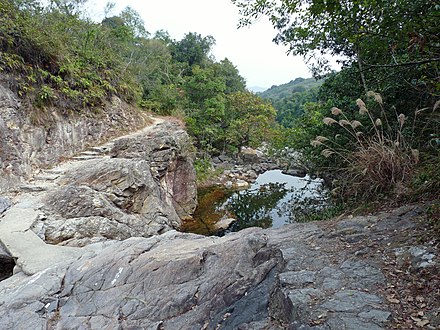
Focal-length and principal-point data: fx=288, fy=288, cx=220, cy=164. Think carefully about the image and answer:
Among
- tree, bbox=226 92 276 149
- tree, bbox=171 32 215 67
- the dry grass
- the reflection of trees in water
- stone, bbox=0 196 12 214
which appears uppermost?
tree, bbox=171 32 215 67

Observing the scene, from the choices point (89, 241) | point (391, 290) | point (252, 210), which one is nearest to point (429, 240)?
point (391, 290)

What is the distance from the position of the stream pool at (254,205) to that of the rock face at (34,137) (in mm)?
3846

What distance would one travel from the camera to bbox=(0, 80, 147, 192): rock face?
5566 millimetres

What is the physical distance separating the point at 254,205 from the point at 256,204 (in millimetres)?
131

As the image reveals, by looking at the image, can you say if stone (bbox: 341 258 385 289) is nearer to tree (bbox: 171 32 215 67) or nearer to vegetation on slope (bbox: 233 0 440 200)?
vegetation on slope (bbox: 233 0 440 200)

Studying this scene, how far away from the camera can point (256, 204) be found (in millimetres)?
11078

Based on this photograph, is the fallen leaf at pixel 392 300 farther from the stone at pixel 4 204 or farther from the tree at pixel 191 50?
the tree at pixel 191 50

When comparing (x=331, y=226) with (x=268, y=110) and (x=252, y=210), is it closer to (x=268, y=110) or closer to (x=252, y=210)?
(x=252, y=210)

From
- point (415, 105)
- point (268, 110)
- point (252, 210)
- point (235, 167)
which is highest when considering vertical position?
point (268, 110)

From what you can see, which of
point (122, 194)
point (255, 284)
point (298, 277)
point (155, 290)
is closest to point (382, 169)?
point (298, 277)

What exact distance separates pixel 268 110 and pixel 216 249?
15304mm

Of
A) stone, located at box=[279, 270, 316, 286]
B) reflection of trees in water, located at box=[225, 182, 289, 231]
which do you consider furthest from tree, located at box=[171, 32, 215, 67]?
stone, located at box=[279, 270, 316, 286]

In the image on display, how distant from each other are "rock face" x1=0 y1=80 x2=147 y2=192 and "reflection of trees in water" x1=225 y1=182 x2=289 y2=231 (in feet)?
16.1

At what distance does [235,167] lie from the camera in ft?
54.5
